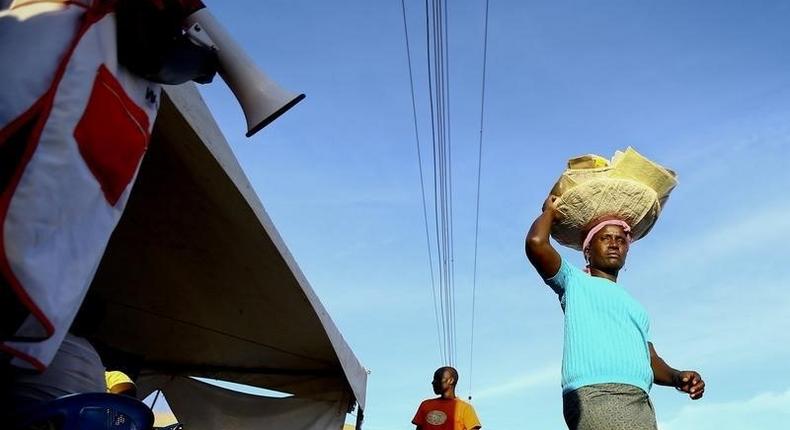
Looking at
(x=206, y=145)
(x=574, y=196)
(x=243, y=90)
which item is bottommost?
(x=243, y=90)

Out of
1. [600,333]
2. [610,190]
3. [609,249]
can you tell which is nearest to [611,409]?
[600,333]

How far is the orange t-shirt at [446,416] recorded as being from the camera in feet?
18.1

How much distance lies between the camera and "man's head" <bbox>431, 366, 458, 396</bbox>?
5910 mm

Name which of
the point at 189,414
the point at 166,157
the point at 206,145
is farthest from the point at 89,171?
the point at 189,414

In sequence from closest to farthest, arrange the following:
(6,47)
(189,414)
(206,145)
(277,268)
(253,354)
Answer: (6,47) → (206,145) → (277,268) → (253,354) → (189,414)

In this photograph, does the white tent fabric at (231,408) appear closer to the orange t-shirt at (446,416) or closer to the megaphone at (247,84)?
the orange t-shirt at (446,416)

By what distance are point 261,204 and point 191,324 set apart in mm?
1485

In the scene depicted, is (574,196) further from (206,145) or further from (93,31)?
(93,31)

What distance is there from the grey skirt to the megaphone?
1.29 metres

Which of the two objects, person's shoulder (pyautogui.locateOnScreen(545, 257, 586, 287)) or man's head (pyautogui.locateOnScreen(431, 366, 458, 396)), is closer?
person's shoulder (pyautogui.locateOnScreen(545, 257, 586, 287))

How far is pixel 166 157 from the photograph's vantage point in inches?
91.0

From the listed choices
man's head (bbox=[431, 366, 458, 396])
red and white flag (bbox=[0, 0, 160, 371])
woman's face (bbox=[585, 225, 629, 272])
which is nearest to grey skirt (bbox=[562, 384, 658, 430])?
woman's face (bbox=[585, 225, 629, 272])

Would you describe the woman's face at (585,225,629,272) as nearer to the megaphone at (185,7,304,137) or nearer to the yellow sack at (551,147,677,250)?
the yellow sack at (551,147,677,250)

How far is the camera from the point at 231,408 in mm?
4469
